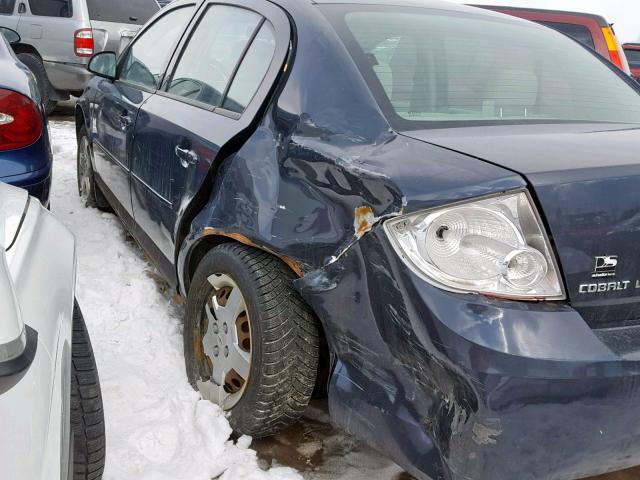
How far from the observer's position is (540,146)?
183cm

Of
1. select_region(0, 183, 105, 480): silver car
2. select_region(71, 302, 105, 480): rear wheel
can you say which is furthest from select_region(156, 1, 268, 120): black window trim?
select_region(71, 302, 105, 480): rear wheel

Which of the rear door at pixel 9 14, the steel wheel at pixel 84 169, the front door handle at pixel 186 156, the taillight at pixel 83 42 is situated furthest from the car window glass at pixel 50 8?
the front door handle at pixel 186 156

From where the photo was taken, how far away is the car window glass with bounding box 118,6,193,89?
11.2ft

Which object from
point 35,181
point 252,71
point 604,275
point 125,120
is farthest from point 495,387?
point 35,181

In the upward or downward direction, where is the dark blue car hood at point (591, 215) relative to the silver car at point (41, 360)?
upward

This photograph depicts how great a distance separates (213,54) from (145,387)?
54.5 inches

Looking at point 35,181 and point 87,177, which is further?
point 87,177

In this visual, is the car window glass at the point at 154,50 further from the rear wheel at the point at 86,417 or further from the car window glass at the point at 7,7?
the car window glass at the point at 7,7

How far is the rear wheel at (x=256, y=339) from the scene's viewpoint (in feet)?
7.01

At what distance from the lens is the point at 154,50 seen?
3697mm

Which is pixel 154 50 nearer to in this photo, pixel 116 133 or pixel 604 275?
pixel 116 133

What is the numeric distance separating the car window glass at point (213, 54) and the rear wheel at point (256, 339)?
2.44ft

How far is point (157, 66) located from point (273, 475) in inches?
85.3

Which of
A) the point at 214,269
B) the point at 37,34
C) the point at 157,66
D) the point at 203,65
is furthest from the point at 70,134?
the point at 214,269
